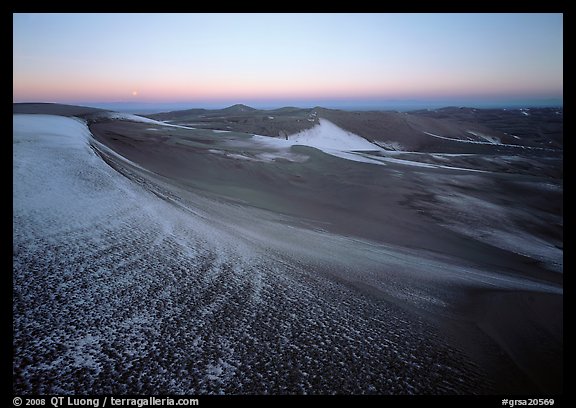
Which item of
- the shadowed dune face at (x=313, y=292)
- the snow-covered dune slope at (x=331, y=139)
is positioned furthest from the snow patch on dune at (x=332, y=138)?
the shadowed dune face at (x=313, y=292)

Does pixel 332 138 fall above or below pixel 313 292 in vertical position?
above

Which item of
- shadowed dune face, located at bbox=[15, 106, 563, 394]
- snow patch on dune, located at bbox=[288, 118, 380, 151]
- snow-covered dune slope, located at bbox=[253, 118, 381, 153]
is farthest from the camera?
snow patch on dune, located at bbox=[288, 118, 380, 151]

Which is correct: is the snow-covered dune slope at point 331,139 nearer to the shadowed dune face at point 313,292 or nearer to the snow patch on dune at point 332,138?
the snow patch on dune at point 332,138

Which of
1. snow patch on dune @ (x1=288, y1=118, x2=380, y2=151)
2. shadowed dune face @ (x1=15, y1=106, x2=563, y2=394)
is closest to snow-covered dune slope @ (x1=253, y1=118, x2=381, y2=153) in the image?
snow patch on dune @ (x1=288, y1=118, x2=380, y2=151)

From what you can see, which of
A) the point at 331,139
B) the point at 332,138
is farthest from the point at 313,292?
the point at 332,138

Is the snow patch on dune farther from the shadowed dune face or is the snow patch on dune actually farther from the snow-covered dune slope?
the shadowed dune face

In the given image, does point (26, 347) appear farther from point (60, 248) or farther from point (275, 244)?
point (275, 244)

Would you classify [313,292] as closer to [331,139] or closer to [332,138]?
[331,139]

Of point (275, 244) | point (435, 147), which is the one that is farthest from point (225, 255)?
point (435, 147)
